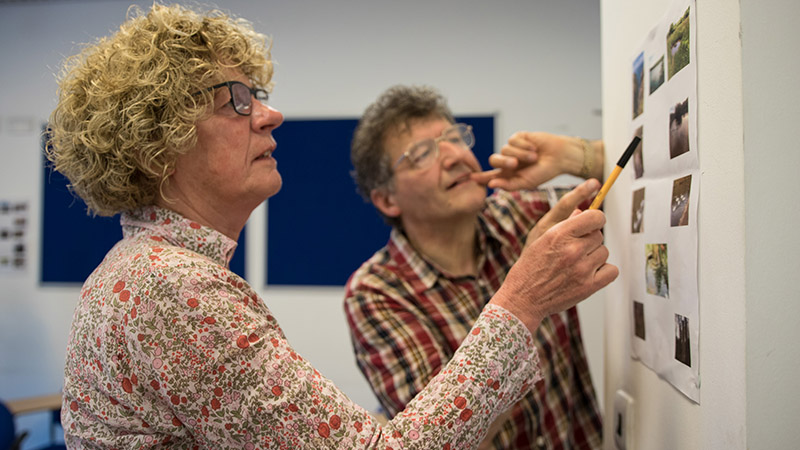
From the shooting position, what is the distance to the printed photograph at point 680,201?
0.72 m

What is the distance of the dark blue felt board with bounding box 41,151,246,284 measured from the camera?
12.4 feet

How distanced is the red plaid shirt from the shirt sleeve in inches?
20.6

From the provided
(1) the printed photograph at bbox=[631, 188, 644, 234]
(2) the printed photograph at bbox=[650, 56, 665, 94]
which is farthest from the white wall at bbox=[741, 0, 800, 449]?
(1) the printed photograph at bbox=[631, 188, 644, 234]

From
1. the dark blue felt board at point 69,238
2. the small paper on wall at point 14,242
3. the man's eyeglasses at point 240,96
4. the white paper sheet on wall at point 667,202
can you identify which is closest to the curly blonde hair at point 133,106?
the man's eyeglasses at point 240,96

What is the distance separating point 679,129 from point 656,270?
0.74 feet

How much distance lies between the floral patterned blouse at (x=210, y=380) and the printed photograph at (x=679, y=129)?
0.36m

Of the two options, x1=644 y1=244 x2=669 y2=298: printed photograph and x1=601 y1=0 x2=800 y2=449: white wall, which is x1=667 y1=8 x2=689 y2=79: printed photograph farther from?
x1=644 y1=244 x2=669 y2=298: printed photograph

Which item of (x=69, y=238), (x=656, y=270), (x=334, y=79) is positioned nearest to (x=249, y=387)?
(x=656, y=270)

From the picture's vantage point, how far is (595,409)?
153 centimetres

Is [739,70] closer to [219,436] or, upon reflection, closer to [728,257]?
[728,257]

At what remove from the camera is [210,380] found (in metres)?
0.78

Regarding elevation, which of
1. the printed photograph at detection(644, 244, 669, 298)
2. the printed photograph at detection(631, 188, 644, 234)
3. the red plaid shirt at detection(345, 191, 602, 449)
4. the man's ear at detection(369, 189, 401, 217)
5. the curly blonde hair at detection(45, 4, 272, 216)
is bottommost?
the red plaid shirt at detection(345, 191, 602, 449)

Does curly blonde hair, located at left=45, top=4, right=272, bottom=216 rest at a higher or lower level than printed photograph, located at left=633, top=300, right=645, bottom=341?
higher

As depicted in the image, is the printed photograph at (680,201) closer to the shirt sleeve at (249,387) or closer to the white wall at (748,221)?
the white wall at (748,221)
